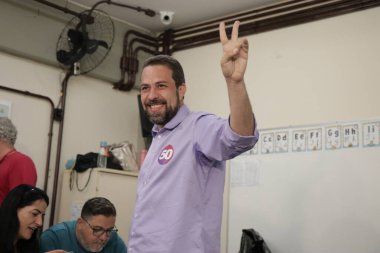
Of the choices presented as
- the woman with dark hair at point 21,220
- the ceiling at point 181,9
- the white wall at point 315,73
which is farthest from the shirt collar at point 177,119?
the ceiling at point 181,9

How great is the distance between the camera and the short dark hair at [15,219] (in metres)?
2.08

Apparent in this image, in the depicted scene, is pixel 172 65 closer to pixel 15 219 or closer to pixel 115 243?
pixel 15 219

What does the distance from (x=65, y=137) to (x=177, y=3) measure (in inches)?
51.4

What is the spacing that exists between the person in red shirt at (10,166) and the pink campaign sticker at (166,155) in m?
1.50

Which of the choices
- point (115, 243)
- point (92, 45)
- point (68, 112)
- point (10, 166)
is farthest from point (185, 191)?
point (68, 112)

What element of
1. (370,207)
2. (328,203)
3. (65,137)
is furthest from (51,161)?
(370,207)

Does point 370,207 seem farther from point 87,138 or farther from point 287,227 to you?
point 87,138

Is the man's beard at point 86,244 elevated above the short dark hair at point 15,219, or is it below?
below

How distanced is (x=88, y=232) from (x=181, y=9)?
6.45 feet

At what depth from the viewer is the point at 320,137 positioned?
2938mm

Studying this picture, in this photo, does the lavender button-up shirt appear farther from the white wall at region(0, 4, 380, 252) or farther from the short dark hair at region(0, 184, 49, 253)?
the white wall at region(0, 4, 380, 252)

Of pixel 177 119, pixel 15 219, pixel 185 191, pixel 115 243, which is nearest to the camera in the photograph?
pixel 185 191

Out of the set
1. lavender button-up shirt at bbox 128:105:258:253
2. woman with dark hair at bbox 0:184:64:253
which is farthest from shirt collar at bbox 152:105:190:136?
woman with dark hair at bbox 0:184:64:253

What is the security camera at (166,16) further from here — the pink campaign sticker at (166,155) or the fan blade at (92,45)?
the pink campaign sticker at (166,155)
